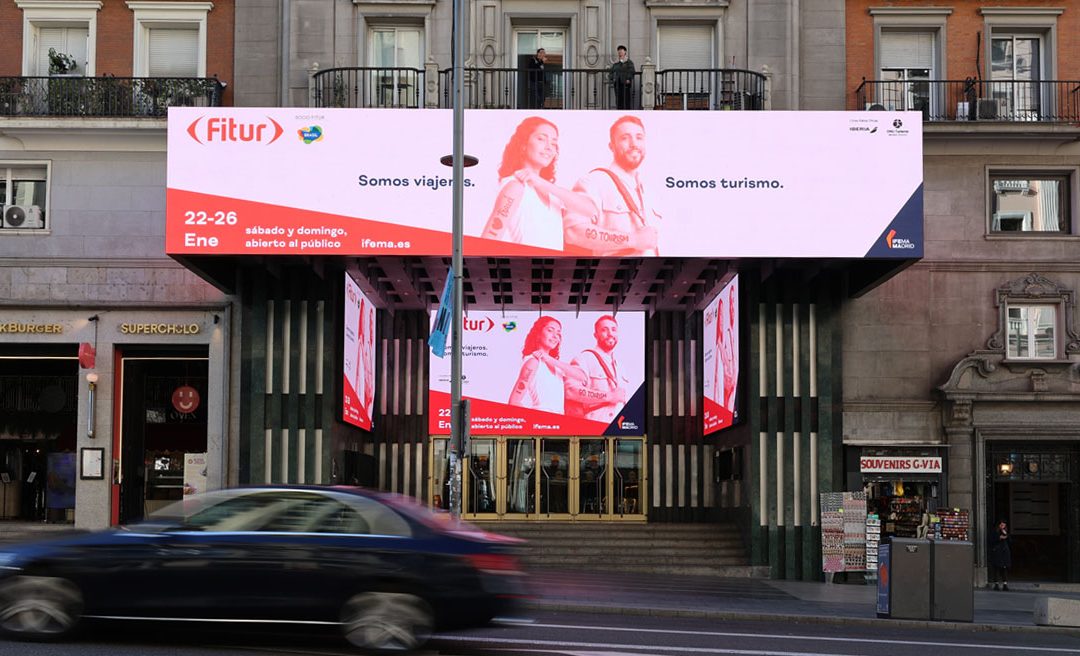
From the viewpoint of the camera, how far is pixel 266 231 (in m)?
24.1

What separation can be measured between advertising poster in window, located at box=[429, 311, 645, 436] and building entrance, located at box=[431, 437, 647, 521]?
1.39 feet

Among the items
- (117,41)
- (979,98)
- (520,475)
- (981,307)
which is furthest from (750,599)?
(117,41)

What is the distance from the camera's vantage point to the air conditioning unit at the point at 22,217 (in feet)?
90.4

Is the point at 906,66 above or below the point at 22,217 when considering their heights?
above

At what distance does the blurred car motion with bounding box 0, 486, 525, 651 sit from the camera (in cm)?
1171

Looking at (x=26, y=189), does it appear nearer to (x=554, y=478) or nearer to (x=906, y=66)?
(x=554, y=478)

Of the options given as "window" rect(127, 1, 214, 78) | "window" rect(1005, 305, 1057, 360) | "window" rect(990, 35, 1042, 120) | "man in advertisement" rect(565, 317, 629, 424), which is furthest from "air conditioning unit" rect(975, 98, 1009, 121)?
"window" rect(127, 1, 214, 78)

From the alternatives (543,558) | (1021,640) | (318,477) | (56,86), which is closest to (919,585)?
(1021,640)

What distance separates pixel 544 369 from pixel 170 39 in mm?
11184

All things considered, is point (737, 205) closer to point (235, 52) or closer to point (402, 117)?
point (402, 117)

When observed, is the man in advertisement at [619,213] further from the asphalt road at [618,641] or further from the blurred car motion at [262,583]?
the blurred car motion at [262,583]

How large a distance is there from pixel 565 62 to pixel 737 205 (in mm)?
6140

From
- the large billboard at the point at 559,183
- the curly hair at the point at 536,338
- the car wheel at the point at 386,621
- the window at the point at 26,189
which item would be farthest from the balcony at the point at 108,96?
the car wheel at the point at 386,621

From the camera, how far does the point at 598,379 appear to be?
31.4m
